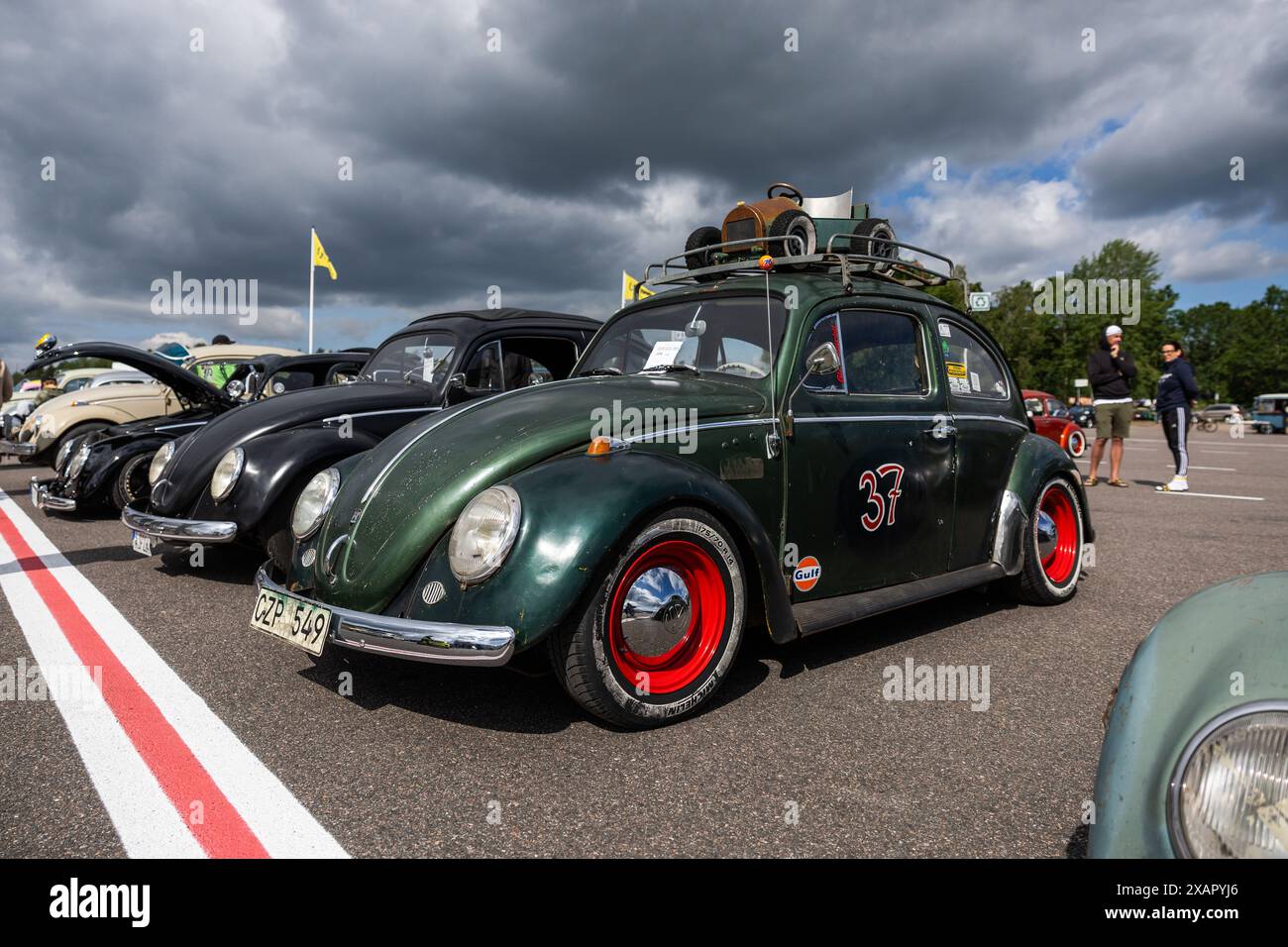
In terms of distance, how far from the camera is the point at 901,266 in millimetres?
4191

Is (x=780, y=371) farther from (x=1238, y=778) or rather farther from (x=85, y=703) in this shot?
(x=85, y=703)

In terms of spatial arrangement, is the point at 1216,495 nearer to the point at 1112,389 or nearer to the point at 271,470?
the point at 1112,389

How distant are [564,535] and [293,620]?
108cm

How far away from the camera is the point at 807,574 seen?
337 centimetres

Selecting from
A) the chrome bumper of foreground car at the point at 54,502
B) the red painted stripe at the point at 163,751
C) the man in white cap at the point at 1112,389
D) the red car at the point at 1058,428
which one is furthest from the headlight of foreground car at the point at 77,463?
the red car at the point at 1058,428

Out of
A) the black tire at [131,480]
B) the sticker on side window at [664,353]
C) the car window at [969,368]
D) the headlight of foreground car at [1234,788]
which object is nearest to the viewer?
the headlight of foreground car at [1234,788]

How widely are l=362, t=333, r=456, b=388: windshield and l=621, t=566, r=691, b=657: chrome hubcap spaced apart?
3.56m

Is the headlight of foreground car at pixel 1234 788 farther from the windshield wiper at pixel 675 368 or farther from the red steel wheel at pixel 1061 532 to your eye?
the red steel wheel at pixel 1061 532

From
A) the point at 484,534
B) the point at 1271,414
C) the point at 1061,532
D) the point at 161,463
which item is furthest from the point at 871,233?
the point at 1271,414

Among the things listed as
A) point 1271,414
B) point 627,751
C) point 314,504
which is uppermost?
point 1271,414

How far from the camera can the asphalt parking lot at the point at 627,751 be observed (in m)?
2.12

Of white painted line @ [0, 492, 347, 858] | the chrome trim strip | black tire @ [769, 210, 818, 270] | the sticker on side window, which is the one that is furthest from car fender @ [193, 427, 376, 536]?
the chrome trim strip

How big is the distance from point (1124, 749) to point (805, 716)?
5.35ft

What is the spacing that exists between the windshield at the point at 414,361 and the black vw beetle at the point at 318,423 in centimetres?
1
